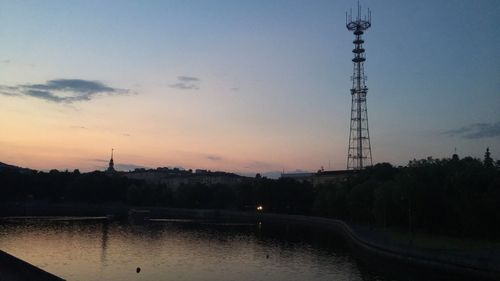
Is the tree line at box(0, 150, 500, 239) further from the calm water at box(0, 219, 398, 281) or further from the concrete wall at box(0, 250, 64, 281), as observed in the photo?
the concrete wall at box(0, 250, 64, 281)

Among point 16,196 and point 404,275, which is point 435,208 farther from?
point 16,196

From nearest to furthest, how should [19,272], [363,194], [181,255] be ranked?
[19,272] < [181,255] < [363,194]

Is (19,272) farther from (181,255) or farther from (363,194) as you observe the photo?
(363,194)

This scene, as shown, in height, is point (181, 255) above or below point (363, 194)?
below

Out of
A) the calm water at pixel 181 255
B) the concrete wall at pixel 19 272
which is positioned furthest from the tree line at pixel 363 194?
the concrete wall at pixel 19 272

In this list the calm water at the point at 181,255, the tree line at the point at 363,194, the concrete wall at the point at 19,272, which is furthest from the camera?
the tree line at the point at 363,194

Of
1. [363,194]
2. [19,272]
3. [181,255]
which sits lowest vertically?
[181,255]

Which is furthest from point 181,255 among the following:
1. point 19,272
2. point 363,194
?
point 363,194

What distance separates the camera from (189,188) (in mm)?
147875

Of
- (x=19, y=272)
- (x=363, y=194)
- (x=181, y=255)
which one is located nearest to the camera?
(x=19, y=272)

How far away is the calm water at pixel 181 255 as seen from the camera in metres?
40.5

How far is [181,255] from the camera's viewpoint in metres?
51.4

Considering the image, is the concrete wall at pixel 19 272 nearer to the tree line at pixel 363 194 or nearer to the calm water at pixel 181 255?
the calm water at pixel 181 255

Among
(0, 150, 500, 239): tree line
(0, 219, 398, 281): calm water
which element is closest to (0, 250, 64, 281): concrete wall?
(0, 219, 398, 281): calm water
